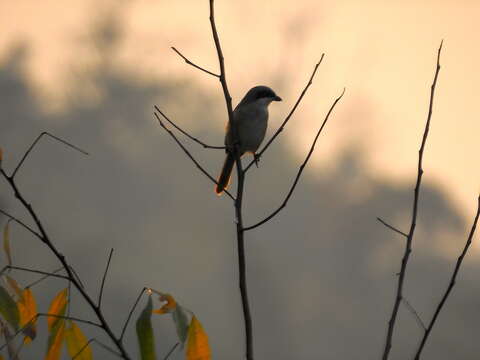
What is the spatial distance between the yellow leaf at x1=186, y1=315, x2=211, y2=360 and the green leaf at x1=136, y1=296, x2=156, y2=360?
0.14 meters

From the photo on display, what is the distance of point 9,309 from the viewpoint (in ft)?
8.07

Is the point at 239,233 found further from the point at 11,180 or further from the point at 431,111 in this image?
the point at 431,111

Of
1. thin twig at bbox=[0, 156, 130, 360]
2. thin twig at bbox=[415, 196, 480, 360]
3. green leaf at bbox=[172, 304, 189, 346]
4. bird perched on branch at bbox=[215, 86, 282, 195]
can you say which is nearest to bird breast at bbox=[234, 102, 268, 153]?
bird perched on branch at bbox=[215, 86, 282, 195]

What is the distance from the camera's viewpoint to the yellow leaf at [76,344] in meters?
2.55

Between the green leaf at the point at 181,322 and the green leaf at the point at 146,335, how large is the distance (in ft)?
0.34

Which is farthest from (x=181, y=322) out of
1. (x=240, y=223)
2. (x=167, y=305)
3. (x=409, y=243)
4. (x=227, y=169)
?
(x=227, y=169)

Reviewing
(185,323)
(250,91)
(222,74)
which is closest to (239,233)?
(185,323)

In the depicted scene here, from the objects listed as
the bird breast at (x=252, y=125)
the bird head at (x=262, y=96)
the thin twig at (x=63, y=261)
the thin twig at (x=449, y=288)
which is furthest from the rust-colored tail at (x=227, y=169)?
the thin twig at (x=63, y=261)

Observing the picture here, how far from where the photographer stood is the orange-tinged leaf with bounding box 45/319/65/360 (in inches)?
99.3

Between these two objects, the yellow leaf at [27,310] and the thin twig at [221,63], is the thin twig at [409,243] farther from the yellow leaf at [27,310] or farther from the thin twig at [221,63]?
the yellow leaf at [27,310]

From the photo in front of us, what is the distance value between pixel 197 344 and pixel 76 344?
0.50 metres

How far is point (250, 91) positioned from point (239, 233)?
15.2ft

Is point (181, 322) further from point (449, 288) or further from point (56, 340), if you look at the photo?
point (449, 288)

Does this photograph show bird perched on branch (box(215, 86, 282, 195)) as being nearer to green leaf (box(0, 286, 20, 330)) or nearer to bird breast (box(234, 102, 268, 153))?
bird breast (box(234, 102, 268, 153))
